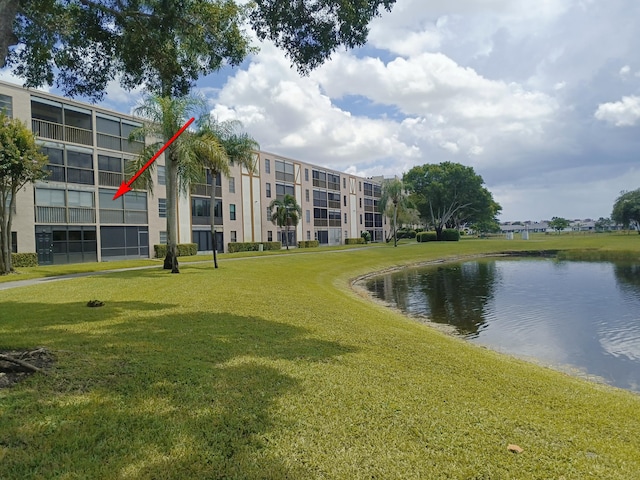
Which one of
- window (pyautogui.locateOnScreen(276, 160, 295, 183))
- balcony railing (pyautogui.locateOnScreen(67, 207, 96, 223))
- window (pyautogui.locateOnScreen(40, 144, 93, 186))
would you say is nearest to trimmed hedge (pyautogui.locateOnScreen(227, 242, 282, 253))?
window (pyautogui.locateOnScreen(276, 160, 295, 183))

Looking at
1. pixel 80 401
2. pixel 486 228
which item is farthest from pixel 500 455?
pixel 486 228

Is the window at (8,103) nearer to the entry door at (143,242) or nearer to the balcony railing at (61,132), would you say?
the balcony railing at (61,132)

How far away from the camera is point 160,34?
345 inches

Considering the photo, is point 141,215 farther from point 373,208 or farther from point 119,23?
point 373,208

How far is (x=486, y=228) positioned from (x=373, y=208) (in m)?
67.4

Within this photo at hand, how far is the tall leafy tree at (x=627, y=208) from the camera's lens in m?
88.7

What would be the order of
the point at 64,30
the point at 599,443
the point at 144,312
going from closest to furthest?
the point at 599,443
the point at 64,30
the point at 144,312

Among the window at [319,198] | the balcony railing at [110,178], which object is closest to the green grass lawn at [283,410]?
the balcony railing at [110,178]

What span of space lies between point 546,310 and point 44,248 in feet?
104

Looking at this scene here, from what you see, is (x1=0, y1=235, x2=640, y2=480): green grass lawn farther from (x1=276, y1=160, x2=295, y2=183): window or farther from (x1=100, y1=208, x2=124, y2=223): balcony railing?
(x1=276, y1=160, x2=295, y2=183): window

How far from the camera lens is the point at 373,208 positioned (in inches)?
3430

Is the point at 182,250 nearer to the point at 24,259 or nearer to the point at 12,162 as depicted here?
the point at 24,259

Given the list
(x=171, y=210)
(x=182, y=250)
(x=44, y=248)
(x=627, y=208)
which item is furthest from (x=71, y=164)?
(x=627, y=208)

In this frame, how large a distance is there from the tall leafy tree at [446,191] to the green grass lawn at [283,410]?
239ft
